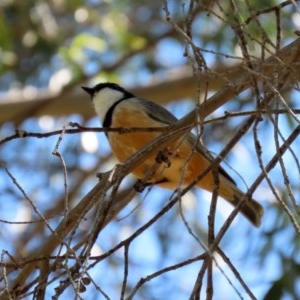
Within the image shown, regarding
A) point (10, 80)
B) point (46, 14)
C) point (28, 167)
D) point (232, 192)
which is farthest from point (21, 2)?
point (232, 192)

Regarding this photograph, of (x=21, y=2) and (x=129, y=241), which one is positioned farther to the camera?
(x=21, y=2)

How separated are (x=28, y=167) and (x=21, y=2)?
139 centimetres

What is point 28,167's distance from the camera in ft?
23.4

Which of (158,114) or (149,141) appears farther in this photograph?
(158,114)

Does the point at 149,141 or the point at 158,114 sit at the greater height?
the point at 158,114

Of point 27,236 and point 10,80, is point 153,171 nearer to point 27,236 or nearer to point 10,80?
point 27,236

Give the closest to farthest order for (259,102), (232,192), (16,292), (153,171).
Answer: (259,102), (16,292), (153,171), (232,192)

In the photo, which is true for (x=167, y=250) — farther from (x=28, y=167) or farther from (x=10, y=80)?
→ (x=10, y=80)

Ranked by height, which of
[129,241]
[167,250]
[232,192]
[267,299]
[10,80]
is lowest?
[129,241]

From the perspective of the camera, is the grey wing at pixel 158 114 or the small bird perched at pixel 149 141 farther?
the grey wing at pixel 158 114

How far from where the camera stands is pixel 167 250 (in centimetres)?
649

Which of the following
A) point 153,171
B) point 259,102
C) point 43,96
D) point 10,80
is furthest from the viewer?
point 10,80

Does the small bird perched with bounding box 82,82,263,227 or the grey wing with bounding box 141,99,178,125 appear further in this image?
the grey wing with bounding box 141,99,178,125

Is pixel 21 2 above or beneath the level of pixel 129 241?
above
